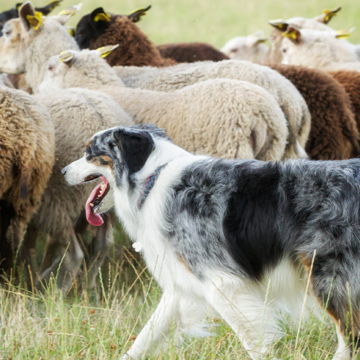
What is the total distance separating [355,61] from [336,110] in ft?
8.63

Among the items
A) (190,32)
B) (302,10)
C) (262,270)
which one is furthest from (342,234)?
(302,10)

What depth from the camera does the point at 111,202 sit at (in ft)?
9.37

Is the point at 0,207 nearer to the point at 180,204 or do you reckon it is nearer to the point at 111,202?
the point at 111,202

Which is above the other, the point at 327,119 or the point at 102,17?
the point at 102,17

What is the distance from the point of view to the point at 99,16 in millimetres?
6410

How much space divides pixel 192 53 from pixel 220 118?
3991 mm

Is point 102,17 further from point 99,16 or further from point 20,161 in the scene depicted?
point 20,161

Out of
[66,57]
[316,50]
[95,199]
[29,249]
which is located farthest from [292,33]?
[95,199]

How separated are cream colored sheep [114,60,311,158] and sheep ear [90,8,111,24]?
160 centimetres

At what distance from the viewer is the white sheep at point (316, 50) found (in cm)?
694

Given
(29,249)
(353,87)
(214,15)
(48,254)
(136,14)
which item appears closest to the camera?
(29,249)

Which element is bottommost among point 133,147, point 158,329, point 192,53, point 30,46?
point 192,53

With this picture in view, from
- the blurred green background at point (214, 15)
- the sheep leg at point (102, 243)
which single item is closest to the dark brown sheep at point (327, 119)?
the sheep leg at point (102, 243)

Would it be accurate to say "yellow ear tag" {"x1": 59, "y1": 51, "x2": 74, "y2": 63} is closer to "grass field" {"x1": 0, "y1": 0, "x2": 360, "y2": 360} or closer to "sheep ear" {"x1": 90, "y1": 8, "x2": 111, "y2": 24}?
"sheep ear" {"x1": 90, "y1": 8, "x2": 111, "y2": 24}
